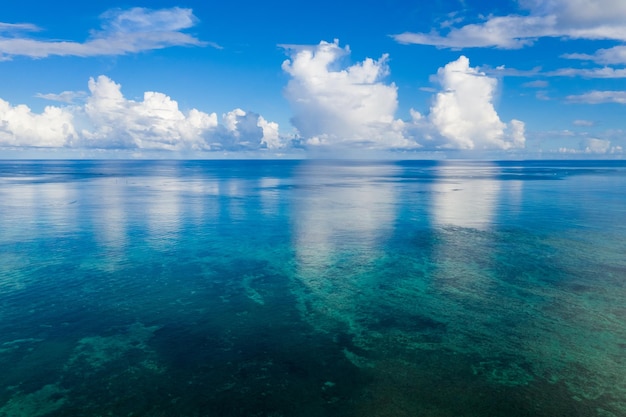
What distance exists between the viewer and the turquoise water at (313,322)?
65.6 feet

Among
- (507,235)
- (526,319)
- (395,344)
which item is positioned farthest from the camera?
(507,235)

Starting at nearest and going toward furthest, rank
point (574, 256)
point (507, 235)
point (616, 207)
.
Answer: point (574, 256) → point (507, 235) → point (616, 207)

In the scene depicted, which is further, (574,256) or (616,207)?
(616,207)

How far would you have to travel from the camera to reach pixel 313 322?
28078mm

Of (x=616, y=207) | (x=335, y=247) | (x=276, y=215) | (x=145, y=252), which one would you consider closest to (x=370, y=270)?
(x=335, y=247)

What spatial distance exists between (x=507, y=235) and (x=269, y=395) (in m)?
42.5

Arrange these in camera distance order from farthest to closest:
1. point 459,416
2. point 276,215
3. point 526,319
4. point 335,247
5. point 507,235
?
point 276,215, point 507,235, point 335,247, point 526,319, point 459,416

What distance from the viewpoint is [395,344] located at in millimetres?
25062

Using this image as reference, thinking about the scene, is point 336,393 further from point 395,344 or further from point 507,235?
point 507,235

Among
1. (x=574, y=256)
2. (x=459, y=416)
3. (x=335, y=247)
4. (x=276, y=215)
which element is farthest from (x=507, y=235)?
(x=459, y=416)

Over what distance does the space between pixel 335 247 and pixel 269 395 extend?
93.0ft

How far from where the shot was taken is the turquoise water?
65.6ft

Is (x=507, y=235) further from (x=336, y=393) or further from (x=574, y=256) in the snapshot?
(x=336, y=393)

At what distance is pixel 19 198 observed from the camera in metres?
94.3
